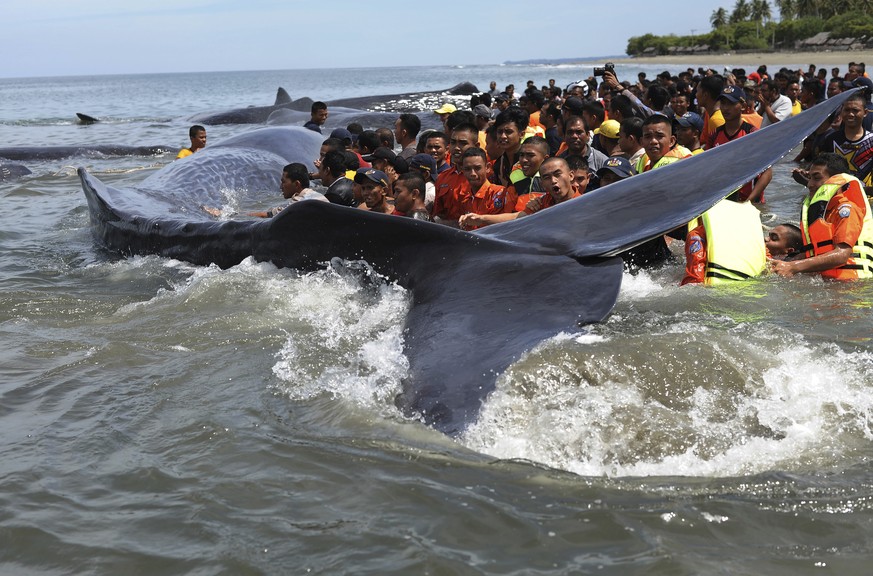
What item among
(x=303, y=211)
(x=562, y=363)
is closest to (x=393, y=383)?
(x=562, y=363)

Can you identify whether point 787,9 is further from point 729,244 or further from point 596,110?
point 729,244

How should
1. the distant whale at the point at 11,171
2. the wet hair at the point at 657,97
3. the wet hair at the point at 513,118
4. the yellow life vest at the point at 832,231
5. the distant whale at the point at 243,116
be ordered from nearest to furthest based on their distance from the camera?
the yellow life vest at the point at 832,231 < the wet hair at the point at 513,118 < the wet hair at the point at 657,97 < the distant whale at the point at 11,171 < the distant whale at the point at 243,116

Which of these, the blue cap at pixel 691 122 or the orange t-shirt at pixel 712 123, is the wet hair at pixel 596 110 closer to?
the orange t-shirt at pixel 712 123

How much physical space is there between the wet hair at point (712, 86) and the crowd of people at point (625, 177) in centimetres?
2

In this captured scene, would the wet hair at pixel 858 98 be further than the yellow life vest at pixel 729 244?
Yes

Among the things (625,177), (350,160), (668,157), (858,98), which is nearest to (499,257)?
(625,177)

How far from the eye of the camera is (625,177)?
6.30 metres

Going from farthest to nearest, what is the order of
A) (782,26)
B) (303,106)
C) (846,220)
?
(782,26)
(303,106)
(846,220)

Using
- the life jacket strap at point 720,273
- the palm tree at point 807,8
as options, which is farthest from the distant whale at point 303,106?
the palm tree at point 807,8

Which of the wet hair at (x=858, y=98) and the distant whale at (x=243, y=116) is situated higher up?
the wet hair at (x=858, y=98)

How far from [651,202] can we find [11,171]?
15134 millimetres

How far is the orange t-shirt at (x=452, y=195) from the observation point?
26.8ft

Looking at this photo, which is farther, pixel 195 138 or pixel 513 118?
pixel 195 138

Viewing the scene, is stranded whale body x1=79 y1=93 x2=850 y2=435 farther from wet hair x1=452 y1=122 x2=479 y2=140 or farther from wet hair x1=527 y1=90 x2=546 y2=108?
wet hair x1=527 y1=90 x2=546 y2=108
